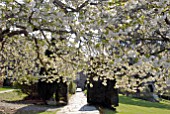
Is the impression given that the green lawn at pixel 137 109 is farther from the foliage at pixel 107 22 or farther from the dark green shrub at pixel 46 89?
the foliage at pixel 107 22

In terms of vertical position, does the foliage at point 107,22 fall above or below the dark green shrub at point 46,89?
above

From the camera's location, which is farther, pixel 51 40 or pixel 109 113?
pixel 109 113

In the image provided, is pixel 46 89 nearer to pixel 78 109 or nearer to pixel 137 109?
pixel 78 109

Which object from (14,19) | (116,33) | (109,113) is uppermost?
(14,19)

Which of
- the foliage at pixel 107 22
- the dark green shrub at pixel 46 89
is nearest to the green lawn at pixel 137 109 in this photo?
the dark green shrub at pixel 46 89

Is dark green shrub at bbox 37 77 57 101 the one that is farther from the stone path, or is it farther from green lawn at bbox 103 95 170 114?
green lawn at bbox 103 95 170 114

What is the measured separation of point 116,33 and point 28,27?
1.50m

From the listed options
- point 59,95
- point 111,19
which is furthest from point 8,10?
point 59,95

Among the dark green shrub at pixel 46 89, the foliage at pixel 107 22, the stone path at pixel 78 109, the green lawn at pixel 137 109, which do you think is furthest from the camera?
the dark green shrub at pixel 46 89

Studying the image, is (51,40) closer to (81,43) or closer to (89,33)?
(81,43)

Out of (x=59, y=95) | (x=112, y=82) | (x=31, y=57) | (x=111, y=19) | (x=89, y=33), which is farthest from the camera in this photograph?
(x=59, y=95)

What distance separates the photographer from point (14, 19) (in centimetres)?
512

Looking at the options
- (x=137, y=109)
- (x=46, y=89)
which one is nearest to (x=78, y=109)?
(x=46, y=89)

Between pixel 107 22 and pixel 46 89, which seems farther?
pixel 46 89
